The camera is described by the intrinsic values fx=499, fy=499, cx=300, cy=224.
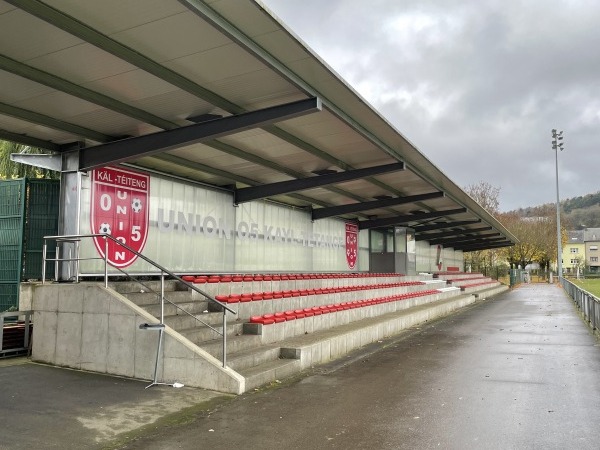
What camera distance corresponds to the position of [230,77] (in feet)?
25.0

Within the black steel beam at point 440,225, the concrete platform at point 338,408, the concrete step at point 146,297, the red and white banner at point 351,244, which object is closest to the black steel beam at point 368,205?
the red and white banner at point 351,244

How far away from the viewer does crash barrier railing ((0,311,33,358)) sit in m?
8.57

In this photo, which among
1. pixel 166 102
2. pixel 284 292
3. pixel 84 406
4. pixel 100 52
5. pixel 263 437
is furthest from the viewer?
pixel 284 292

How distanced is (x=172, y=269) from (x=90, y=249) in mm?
2802

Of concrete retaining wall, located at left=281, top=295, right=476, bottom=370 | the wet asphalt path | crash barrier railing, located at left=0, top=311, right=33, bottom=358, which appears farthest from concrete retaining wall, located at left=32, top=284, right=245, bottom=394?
concrete retaining wall, located at left=281, top=295, right=476, bottom=370

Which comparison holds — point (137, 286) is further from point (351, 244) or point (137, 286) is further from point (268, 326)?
point (351, 244)

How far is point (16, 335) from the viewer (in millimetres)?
8891

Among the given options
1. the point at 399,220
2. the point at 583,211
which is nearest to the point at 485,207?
the point at 399,220

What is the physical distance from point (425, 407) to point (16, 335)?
712 centimetres

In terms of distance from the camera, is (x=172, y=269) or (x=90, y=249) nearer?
(x=90, y=249)

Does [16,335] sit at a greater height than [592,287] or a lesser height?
greater

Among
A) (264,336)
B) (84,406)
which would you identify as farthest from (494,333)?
(84,406)

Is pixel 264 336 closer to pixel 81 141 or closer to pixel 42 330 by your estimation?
pixel 42 330

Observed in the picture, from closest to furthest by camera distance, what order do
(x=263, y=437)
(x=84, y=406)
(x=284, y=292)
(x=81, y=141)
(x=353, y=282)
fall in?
(x=263, y=437)
(x=84, y=406)
(x=81, y=141)
(x=284, y=292)
(x=353, y=282)
